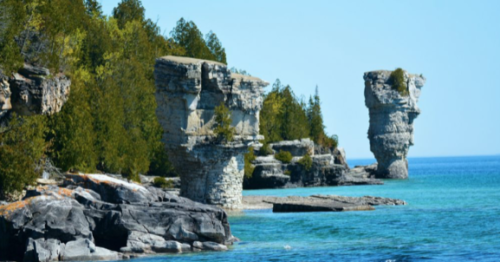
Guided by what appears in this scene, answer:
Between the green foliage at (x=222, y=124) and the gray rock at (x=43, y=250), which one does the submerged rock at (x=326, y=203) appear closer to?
the green foliage at (x=222, y=124)

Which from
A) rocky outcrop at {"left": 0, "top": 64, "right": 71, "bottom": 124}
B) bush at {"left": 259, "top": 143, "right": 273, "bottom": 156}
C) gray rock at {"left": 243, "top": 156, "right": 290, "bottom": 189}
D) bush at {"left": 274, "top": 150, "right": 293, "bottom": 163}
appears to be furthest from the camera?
bush at {"left": 259, "top": 143, "right": 273, "bottom": 156}

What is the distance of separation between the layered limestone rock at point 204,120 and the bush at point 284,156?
38.9 meters

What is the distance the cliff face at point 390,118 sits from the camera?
113 m

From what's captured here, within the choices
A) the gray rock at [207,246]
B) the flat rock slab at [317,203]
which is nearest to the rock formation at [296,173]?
the flat rock slab at [317,203]

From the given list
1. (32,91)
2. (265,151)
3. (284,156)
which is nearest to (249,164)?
(284,156)

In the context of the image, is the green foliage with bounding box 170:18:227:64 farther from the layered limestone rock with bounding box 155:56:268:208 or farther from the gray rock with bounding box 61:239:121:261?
the gray rock with bounding box 61:239:121:261

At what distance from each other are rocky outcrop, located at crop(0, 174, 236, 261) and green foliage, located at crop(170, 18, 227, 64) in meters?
62.8

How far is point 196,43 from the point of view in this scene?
99.4 m

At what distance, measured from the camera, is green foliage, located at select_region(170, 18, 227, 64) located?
98.8 m

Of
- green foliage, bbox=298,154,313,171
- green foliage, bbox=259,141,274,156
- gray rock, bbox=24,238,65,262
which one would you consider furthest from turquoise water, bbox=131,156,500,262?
green foliage, bbox=259,141,274,156

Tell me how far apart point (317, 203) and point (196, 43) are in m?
44.4

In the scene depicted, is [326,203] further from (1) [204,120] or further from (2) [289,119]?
(2) [289,119]

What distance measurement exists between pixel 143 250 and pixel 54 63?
45.1 ft

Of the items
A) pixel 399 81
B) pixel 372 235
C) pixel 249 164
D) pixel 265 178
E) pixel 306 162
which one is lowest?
pixel 372 235
